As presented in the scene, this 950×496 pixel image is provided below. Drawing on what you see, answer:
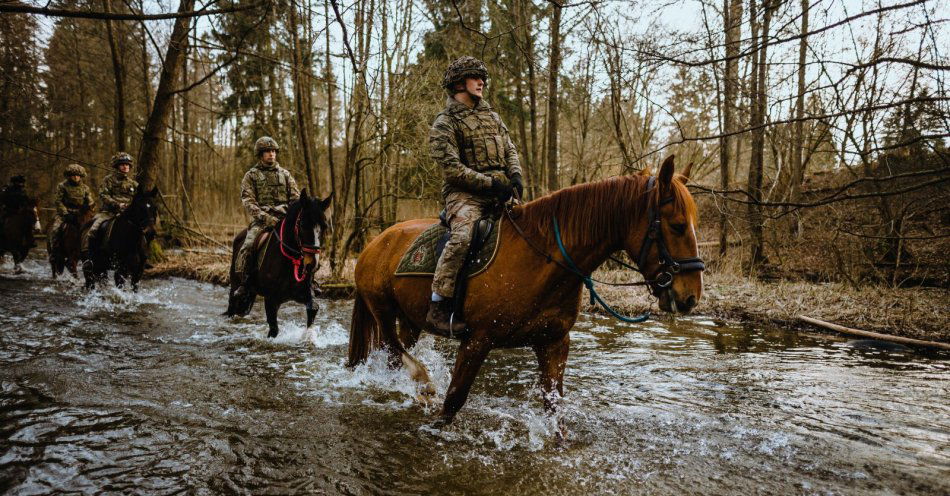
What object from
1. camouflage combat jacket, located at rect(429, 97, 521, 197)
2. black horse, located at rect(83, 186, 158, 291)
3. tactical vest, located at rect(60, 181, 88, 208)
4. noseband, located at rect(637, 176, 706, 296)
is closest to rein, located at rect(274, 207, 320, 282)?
camouflage combat jacket, located at rect(429, 97, 521, 197)

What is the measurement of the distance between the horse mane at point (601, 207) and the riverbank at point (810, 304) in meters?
3.75

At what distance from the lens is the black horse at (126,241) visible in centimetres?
988

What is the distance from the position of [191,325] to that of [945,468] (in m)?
9.08

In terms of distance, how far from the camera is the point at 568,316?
377 centimetres

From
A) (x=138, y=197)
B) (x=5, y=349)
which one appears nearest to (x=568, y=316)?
(x=5, y=349)

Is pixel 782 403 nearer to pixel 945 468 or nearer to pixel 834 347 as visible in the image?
pixel 945 468

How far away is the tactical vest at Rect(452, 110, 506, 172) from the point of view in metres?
4.13

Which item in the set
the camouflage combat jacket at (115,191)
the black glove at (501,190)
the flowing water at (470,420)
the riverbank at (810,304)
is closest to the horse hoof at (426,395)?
the flowing water at (470,420)

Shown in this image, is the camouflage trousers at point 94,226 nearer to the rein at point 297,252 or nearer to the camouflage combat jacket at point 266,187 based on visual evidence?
the camouflage combat jacket at point 266,187

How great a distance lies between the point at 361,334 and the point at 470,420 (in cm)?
190

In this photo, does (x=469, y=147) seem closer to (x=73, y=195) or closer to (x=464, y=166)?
(x=464, y=166)

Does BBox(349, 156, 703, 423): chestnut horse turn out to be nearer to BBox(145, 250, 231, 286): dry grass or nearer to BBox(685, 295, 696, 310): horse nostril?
BBox(685, 295, 696, 310): horse nostril

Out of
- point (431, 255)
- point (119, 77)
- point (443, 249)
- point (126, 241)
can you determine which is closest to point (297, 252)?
point (431, 255)

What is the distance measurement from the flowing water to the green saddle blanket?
4.21ft
